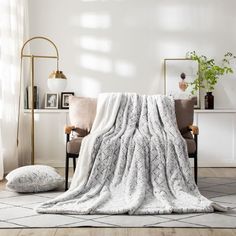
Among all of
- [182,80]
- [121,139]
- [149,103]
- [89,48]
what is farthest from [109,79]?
[121,139]

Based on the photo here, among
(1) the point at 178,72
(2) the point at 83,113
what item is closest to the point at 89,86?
(1) the point at 178,72

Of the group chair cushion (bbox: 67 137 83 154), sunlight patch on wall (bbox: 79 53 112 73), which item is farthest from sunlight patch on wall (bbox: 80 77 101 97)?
chair cushion (bbox: 67 137 83 154)

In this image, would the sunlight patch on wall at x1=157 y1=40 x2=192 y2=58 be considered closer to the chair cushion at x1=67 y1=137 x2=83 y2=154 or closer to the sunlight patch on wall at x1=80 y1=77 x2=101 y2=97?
the sunlight patch on wall at x1=80 y1=77 x2=101 y2=97

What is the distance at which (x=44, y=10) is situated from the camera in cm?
757

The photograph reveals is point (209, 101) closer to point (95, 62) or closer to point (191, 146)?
point (95, 62)

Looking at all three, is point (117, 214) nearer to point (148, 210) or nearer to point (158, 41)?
point (148, 210)

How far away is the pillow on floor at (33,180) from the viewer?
5086 mm

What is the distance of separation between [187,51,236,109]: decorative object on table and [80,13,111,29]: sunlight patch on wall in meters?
1.14

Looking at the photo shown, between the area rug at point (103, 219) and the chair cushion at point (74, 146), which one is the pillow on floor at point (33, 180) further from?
the area rug at point (103, 219)

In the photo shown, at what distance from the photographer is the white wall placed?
7.61 meters

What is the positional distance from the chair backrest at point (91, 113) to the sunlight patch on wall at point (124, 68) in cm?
192

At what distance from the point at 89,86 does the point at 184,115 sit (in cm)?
231

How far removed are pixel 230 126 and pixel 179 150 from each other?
255cm

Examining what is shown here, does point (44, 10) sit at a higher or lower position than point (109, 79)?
higher
